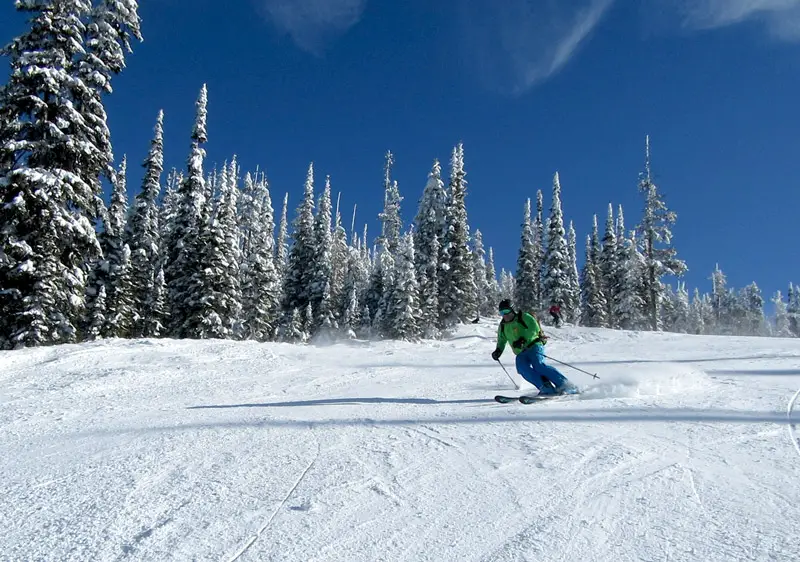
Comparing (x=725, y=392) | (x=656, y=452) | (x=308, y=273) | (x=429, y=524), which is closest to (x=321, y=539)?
(x=429, y=524)

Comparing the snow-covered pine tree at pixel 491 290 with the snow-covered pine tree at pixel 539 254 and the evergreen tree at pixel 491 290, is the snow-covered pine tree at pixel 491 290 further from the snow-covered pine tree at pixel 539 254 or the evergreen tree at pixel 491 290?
the snow-covered pine tree at pixel 539 254

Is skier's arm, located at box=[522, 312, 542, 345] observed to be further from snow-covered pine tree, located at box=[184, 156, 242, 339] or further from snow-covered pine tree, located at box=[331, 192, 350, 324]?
snow-covered pine tree, located at box=[331, 192, 350, 324]

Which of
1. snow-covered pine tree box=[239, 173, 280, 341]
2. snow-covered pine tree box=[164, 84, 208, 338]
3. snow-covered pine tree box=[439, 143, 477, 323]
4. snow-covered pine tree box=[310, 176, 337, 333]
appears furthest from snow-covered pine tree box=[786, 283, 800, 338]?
snow-covered pine tree box=[164, 84, 208, 338]

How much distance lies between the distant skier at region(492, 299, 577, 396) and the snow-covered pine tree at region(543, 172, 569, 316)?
139ft

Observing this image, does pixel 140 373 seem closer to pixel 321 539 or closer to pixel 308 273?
pixel 321 539

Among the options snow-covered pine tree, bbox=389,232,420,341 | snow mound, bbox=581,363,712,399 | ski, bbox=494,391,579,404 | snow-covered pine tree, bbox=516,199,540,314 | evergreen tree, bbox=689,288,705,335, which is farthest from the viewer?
evergreen tree, bbox=689,288,705,335

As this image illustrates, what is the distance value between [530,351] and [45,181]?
15.3m

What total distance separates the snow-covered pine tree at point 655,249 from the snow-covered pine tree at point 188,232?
3422 centimetres

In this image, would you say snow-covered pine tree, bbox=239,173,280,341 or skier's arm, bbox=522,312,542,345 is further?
snow-covered pine tree, bbox=239,173,280,341

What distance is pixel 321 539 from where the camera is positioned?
302cm

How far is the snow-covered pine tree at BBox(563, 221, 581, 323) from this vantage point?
171 feet

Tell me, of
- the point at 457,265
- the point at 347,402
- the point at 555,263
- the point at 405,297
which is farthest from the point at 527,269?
the point at 347,402

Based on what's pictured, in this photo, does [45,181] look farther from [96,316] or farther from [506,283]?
[506,283]

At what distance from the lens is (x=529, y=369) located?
25.7ft
